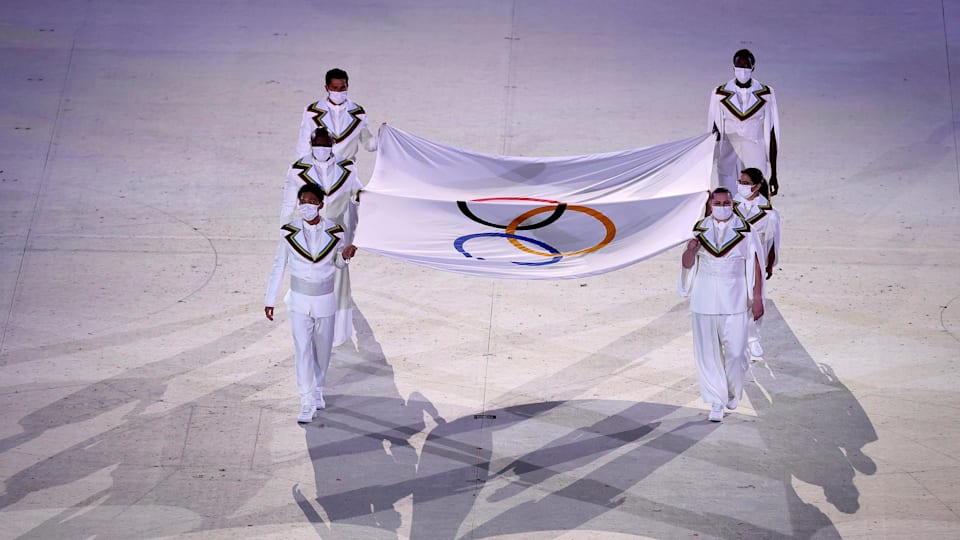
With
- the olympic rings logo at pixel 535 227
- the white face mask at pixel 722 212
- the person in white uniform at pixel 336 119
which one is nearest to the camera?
the white face mask at pixel 722 212

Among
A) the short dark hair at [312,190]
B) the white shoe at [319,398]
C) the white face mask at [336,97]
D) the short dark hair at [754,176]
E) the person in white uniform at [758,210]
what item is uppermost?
the white face mask at [336,97]

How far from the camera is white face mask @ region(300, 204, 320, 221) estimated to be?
9.20m

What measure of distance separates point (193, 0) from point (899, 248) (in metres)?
8.32

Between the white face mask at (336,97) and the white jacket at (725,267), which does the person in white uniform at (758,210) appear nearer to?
the white jacket at (725,267)

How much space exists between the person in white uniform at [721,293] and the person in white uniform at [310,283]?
93.2 inches

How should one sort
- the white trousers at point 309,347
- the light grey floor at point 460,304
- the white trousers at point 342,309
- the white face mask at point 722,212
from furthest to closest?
the white trousers at point 342,309 < the white trousers at point 309,347 < the white face mask at point 722,212 < the light grey floor at point 460,304

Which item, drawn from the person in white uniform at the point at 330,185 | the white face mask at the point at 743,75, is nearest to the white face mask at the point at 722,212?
the white face mask at the point at 743,75

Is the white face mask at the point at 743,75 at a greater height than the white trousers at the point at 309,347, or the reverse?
the white face mask at the point at 743,75

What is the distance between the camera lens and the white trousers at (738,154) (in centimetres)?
1072

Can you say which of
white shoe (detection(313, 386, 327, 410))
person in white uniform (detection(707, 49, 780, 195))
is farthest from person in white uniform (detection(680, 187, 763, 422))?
white shoe (detection(313, 386, 327, 410))

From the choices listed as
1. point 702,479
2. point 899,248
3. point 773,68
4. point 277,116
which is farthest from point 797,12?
point 702,479

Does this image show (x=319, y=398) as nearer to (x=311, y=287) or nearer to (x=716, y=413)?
(x=311, y=287)

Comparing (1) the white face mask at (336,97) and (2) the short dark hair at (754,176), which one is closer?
(2) the short dark hair at (754,176)

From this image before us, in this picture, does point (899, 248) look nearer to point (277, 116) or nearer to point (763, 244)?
point (763, 244)
